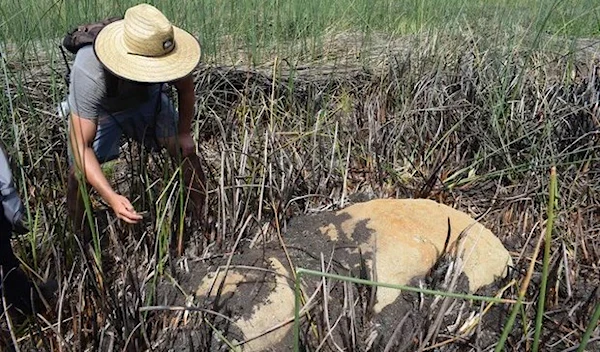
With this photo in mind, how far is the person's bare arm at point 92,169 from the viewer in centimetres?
155

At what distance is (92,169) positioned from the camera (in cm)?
167

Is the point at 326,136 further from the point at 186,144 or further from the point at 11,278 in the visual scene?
the point at 11,278

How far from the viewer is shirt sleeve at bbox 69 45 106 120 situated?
177cm

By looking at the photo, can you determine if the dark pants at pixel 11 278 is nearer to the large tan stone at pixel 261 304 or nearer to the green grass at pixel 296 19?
the large tan stone at pixel 261 304

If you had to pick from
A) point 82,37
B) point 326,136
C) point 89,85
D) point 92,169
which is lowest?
point 326,136

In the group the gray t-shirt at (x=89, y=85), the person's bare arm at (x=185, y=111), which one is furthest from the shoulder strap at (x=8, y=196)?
the person's bare arm at (x=185, y=111)

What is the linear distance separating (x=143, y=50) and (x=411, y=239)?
0.95m

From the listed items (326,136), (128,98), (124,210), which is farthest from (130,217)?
(326,136)

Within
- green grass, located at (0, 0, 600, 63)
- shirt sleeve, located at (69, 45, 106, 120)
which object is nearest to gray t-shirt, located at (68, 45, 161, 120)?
shirt sleeve, located at (69, 45, 106, 120)

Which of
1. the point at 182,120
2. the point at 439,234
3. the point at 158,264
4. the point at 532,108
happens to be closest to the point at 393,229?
the point at 439,234

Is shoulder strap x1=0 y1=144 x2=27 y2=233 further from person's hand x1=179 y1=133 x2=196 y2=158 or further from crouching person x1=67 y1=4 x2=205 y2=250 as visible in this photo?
person's hand x1=179 y1=133 x2=196 y2=158

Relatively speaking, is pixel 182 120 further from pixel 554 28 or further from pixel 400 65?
pixel 554 28

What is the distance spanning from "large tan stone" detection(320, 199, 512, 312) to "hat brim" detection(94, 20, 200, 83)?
644mm

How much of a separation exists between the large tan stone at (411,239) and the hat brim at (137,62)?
2.11 ft
